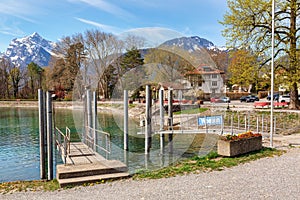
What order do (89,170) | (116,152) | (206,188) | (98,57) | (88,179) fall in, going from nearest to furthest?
(206,188), (88,179), (89,170), (116,152), (98,57)

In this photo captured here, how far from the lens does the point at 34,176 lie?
1183 centimetres

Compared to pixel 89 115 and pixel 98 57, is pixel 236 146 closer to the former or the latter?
pixel 89 115

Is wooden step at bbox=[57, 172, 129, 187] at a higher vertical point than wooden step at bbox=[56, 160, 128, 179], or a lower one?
lower

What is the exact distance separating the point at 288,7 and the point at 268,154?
1740 cm

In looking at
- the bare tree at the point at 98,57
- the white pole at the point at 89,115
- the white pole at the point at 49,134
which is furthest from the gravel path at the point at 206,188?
the bare tree at the point at 98,57

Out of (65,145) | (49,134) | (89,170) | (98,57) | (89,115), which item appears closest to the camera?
(89,170)

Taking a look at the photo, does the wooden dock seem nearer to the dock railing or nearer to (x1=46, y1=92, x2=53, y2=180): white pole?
(x1=46, y1=92, x2=53, y2=180): white pole

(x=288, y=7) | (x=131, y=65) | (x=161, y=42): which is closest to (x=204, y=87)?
(x=131, y=65)

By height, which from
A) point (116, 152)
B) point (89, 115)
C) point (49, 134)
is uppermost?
point (89, 115)

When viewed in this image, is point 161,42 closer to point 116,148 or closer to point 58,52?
point 116,148

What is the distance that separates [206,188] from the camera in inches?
289

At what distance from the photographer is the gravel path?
6.84m

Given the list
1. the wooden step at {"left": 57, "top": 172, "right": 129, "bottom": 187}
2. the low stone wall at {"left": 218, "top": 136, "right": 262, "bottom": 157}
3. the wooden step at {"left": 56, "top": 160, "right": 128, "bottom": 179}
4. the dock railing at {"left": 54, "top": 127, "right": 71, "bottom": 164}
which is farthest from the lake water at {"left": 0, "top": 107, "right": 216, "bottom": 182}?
the low stone wall at {"left": 218, "top": 136, "right": 262, "bottom": 157}

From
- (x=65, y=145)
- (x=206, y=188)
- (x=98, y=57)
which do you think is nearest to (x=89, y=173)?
(x=65, y=145)
